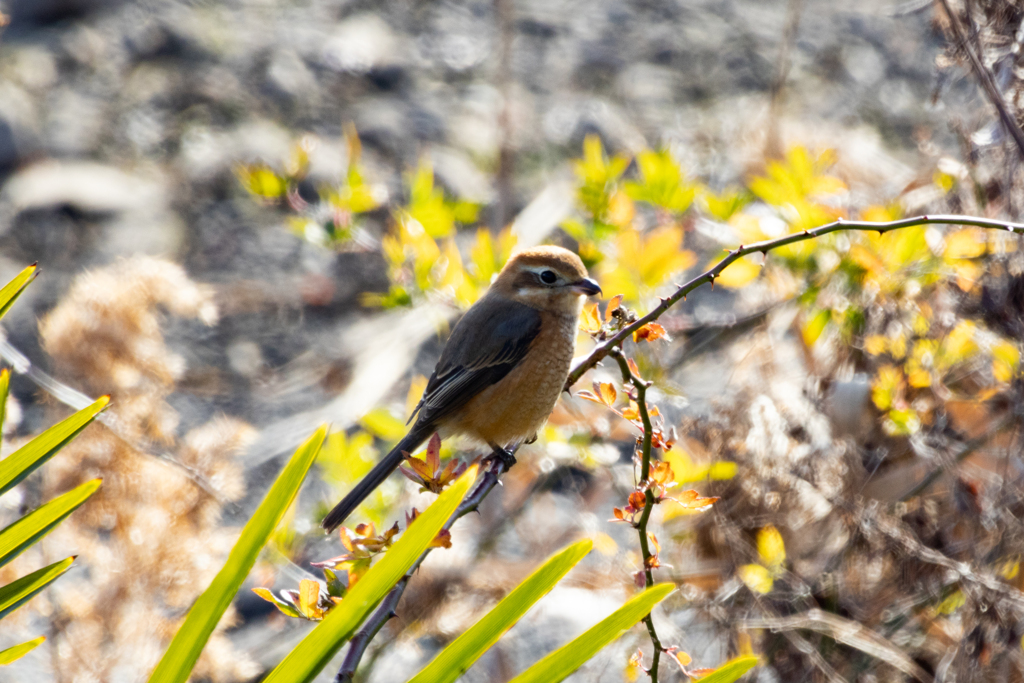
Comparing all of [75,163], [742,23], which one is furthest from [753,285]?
[75,163]

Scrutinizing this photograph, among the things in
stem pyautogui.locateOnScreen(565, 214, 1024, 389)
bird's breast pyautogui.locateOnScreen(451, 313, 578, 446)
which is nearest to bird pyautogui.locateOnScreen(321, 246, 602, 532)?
bird's breast pyautogui.locateOnScreen(451, 313, 578, 446)

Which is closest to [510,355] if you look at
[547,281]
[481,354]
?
[481,354]

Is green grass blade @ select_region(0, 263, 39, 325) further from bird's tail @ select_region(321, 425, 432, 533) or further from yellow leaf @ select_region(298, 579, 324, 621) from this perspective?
bird's tail @ select_region(321, 425, 432, 533)

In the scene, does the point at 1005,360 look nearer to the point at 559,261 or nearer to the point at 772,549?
the point at 772,549

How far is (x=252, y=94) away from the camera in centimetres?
523

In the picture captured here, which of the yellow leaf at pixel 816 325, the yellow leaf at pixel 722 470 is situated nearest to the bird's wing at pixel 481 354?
the yellow leaf at pixel 722 470

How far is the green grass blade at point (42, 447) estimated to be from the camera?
1001mm

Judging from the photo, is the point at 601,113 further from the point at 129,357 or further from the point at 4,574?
the point at 4,574

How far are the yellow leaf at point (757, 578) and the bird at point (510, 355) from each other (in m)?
0.90

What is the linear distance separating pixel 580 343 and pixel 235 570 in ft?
Result: 8.07

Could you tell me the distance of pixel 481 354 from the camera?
2.49 metres

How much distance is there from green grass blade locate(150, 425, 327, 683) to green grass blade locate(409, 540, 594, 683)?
9.6 inches

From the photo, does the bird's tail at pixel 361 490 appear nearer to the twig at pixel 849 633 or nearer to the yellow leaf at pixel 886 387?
the twig at pixel 849 633

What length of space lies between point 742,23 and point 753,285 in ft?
10.5
